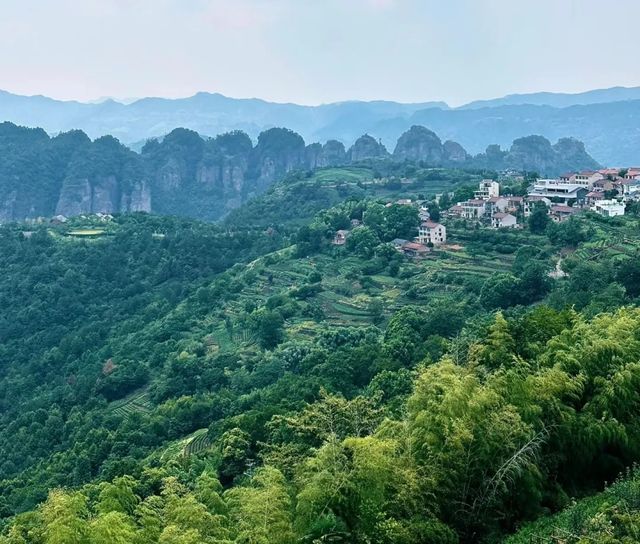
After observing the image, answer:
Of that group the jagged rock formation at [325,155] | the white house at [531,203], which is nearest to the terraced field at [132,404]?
the white house at [531,203]

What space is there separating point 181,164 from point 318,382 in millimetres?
84114

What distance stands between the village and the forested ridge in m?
1.09

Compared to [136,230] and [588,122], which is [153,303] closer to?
[136,230]

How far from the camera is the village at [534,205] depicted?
33.6m

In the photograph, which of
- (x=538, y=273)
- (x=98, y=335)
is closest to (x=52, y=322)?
(x=98, y=335)

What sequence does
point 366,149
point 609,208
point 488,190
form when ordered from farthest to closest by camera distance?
point 366,149 → point 488,190 → point 609,208

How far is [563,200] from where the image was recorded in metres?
36.6

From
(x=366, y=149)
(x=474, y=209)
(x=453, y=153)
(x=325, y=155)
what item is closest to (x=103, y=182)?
(x=325, y=155)

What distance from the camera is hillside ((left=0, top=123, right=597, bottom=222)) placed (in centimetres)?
8312

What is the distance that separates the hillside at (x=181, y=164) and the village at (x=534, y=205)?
32723 millimetres

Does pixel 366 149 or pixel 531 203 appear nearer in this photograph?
pixel 531 203

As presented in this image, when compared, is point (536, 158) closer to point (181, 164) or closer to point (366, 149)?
point (366, 149)

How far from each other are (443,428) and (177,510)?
3.49 meters

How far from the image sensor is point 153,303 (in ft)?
125
